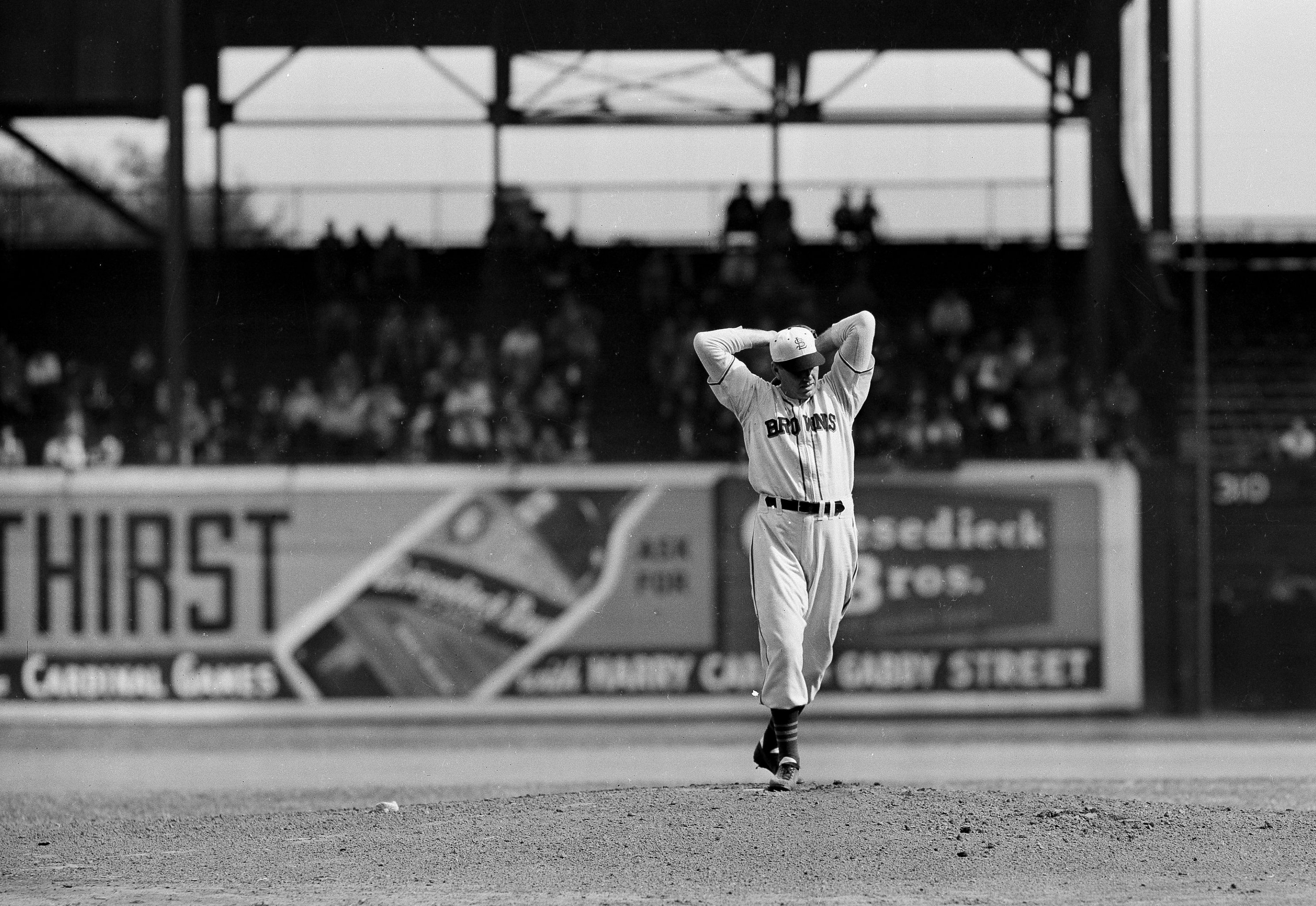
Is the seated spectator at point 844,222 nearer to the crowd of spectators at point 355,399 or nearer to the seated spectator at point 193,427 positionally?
the crowd of spectators at point 355,399

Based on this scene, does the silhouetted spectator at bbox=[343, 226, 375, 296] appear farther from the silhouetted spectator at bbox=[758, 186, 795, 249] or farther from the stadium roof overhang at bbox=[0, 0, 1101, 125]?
the silhouetted spectator at bbox=[758, 186, 795, 249]

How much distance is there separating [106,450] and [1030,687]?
28.2 ft

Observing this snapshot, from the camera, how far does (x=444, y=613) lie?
575 inches

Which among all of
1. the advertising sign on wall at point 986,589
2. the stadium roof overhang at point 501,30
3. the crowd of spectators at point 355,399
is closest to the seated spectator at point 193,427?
the crowd of spectators at point 355,399

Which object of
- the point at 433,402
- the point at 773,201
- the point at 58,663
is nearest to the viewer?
the point at 58,663

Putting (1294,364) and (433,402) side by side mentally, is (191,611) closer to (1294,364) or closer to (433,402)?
(433,402)

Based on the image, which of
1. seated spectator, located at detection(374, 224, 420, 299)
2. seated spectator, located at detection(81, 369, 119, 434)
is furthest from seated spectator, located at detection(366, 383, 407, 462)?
seated spectator, located at detection(81, 369, 119, 434)

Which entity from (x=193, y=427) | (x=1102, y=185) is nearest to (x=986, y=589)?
(x=1102, y=185)

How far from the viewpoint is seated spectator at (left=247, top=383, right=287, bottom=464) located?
15.1 meters

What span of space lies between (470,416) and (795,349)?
27.3 ft

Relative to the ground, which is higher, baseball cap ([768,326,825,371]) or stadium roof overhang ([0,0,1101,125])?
stadium roof overhang ([0,0,1101,125])

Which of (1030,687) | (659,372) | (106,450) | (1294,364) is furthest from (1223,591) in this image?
(106,450)

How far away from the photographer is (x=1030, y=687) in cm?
1463

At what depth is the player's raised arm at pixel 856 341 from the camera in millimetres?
7785
